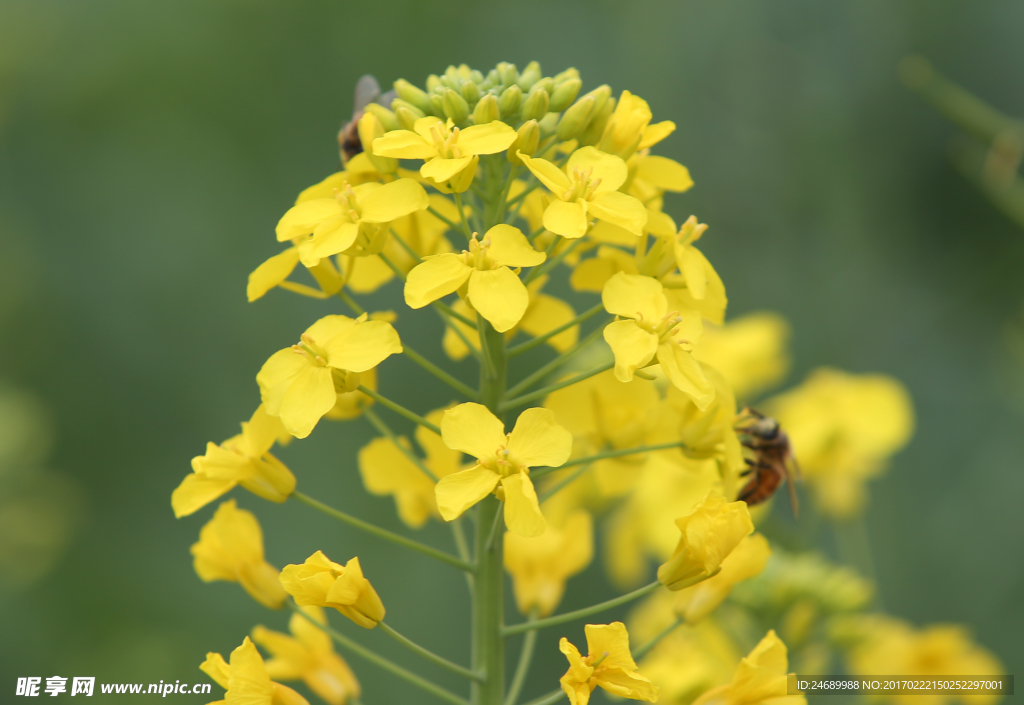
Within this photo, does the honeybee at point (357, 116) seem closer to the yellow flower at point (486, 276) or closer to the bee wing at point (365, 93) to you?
the bee wing at point (365, 93)

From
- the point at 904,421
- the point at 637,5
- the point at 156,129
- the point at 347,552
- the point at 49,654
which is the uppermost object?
the point at 637,5

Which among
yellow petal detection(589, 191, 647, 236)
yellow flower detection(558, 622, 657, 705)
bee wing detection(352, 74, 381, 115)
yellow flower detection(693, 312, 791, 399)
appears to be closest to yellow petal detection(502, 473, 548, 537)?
yellow flower detection(558, 622, 657, 705)

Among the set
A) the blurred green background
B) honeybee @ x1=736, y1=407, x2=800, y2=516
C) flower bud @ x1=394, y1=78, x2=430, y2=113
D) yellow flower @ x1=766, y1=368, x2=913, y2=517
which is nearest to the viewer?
flower bud @ x1=394, y1=78, x2=430, y2=113

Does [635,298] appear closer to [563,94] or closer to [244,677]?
[563,94]

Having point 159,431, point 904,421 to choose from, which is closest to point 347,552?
point 159,431

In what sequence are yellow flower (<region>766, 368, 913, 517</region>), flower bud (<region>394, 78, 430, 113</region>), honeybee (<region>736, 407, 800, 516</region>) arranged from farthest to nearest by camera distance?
yellow flower (<region>766, 368, 913, 517</region>) → honeybee (<region>736, 407, 800, 516</region>) → flower bud (<region>394, 78, 430, 113</region>)

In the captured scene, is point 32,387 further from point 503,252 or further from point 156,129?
point 503,252

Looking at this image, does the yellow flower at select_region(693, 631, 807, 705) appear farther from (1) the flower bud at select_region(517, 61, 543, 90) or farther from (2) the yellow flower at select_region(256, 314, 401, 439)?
(1) the flower bud at select_region(517, 61, 543, 90)
